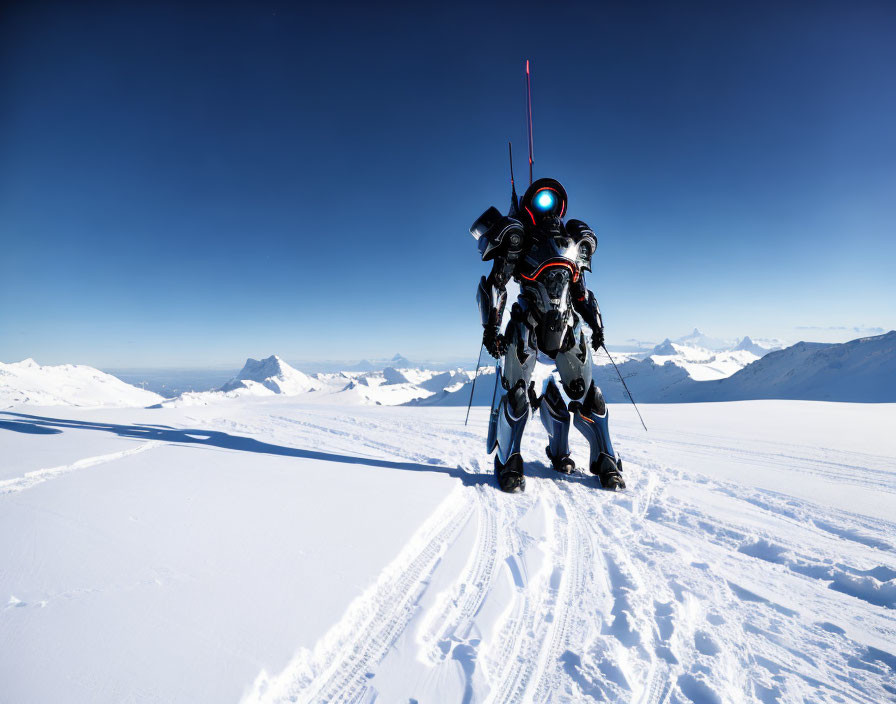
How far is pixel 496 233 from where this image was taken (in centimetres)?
379

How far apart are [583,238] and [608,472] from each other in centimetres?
244

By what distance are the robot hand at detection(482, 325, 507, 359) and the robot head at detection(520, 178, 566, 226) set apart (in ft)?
4.10

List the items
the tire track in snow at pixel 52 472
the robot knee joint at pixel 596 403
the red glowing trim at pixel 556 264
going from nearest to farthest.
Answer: the tire track in snow at pixel 52 472 → the red glowing trim at pixel 556 264 → the robot knee joint at pixel 596 403

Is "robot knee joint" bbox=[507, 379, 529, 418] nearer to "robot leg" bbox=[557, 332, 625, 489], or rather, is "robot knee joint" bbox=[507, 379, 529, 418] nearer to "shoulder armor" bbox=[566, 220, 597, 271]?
"robot leg" bbox=[557, 332, 625, 489]

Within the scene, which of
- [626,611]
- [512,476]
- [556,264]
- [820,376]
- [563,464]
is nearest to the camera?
[626,611]

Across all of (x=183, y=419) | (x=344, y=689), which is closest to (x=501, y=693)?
(x=344, y=689)

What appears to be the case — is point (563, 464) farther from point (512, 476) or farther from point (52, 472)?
point (52, 472)

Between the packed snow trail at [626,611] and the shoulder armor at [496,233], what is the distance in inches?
98.4

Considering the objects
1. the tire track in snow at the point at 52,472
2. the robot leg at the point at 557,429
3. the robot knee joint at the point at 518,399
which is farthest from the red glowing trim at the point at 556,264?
the tire track in snow at the point at 52,472

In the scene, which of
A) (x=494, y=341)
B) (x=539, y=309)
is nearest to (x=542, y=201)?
(x=539, y=309)

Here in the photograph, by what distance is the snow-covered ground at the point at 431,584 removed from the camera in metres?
1.19

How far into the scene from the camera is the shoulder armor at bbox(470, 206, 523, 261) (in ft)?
12.4

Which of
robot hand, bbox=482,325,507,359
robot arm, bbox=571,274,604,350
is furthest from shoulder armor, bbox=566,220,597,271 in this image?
robot hand, bbox=482,325,507,359

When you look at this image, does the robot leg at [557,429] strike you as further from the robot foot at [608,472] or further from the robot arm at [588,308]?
the robot arm at [588,308]
